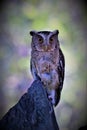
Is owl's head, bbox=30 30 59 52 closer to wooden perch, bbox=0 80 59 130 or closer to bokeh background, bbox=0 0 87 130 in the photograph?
bokeh background, bbox=0 0 87 130

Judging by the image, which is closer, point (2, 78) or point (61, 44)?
point (2, 78)

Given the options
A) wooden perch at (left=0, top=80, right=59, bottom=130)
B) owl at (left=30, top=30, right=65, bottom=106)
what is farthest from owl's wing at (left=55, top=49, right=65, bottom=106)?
wooden perch at (left=0, top=80, right=59, bottom=130)

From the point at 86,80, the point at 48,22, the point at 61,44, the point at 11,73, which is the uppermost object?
the point at 48,22

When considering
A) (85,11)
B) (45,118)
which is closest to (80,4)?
(85,11)

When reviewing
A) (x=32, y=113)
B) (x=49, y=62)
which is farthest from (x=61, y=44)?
(x=32, y=113)

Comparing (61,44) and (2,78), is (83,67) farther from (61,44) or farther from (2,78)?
(2,78)

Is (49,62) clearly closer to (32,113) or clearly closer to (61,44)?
(61,44)
